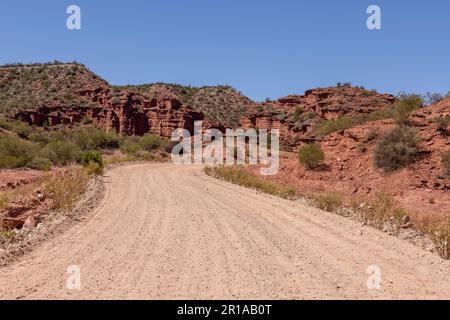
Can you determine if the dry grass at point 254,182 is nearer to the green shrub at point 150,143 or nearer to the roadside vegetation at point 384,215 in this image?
the roadside vegetation at point 384,215

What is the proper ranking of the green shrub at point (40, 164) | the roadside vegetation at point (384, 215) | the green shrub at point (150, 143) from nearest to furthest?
1. the roadside vegetation at point (384, 215)
2. the green shrub at point (40, 164)
3. the green shrub at point (150, 143)

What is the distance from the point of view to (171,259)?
708 centimetres

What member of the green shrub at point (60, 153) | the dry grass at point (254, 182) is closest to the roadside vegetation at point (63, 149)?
the green shrub at point (60, 153)

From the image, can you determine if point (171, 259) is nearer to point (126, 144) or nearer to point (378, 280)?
point (378, 280)

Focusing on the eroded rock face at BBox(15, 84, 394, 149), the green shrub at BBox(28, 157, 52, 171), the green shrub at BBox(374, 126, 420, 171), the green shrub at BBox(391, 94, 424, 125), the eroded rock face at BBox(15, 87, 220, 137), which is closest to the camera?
the green shrub at BBox(374, 126, 420, 171)

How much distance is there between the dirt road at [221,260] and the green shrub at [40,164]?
15210mm

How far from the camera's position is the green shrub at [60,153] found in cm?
2905

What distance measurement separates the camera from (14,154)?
87.6 feet

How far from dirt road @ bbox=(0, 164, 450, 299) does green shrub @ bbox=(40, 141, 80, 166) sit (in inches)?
748

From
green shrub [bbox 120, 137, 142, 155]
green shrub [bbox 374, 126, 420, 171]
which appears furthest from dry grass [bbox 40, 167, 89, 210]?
green shrub [bbox 120, 137, 142, 155]

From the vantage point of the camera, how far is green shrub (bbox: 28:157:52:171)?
2527 cm

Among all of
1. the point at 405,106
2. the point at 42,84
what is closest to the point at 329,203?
the point at 405,106

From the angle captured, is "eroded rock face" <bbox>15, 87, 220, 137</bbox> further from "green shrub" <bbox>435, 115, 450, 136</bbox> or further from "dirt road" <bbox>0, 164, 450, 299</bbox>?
"dirt road" <bbox>0, 164, 450, 299</bbox>
